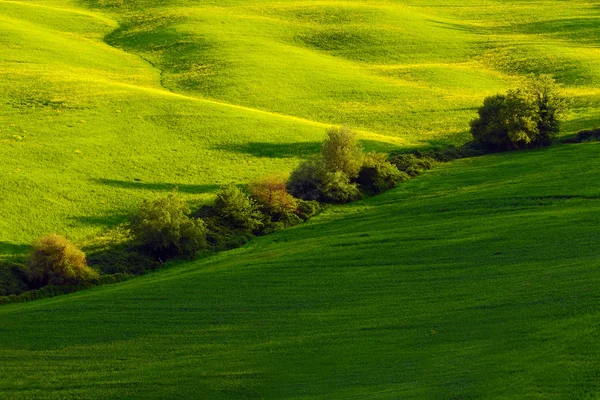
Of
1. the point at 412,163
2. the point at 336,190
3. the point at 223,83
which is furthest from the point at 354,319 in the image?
the point at 223,83

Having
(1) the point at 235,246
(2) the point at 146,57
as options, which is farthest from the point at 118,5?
(1) the point at 235,246

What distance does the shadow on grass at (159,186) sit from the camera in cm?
6800

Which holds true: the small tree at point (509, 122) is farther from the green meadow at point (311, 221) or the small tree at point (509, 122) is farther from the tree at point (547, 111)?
the green meadow at point (311, 221)

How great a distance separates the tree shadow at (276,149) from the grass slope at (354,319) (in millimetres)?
19105

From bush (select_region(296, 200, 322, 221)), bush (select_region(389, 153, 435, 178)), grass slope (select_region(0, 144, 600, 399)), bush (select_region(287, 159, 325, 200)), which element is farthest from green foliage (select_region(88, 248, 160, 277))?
bush (select_region(389, 153, 435, 178))

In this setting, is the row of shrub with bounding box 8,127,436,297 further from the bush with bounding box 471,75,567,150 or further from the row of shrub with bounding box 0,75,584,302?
the bush with bounding box 471,75,567,150

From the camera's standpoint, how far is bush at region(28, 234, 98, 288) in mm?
51250

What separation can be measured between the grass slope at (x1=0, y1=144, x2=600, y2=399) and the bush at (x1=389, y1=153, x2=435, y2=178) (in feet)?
43.9

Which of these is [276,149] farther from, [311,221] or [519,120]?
[519,120]

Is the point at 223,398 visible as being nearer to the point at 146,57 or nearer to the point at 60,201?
the point at 60,201

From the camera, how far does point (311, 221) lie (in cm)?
6234

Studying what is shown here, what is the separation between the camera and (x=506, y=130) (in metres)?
78.1

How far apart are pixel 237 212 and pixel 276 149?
1938 cm

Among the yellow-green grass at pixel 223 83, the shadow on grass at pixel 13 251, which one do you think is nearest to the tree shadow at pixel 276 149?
the yellow-green grass at pixel 223 83
